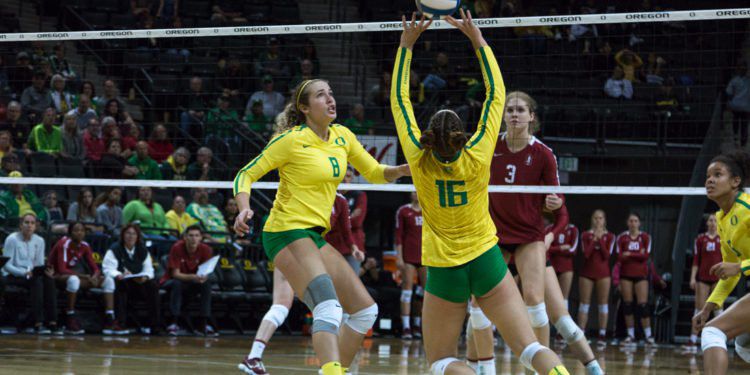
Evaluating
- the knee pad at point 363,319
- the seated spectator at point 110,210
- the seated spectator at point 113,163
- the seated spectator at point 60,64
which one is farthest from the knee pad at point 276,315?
the seated spectator at point 60,64

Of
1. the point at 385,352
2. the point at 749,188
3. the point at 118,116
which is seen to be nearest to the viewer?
the point at 749,188

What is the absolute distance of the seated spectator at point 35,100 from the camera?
15.8 m

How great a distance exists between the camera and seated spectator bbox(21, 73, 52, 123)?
1580cm

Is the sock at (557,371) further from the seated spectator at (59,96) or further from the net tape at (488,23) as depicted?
the seated spectator at (59,96)

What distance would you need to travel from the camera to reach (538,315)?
760cm

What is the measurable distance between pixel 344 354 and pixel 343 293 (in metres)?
0.49

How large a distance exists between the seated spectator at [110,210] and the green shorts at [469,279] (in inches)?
398

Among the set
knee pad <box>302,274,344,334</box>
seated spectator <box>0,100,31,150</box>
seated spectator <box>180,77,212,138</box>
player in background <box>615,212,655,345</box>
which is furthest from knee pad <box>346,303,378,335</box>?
player in background <box>615,212,655,345</box>

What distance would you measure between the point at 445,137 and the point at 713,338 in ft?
7.53

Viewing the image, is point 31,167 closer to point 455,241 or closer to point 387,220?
Answer: point 387,220

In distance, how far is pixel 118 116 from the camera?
54.7ft

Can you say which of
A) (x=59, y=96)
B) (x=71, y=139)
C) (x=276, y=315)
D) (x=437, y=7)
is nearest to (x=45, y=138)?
(x=71, y=139)

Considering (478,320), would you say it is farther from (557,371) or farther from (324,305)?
(557,371)

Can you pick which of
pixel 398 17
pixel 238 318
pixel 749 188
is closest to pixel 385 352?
pixel 238 318
